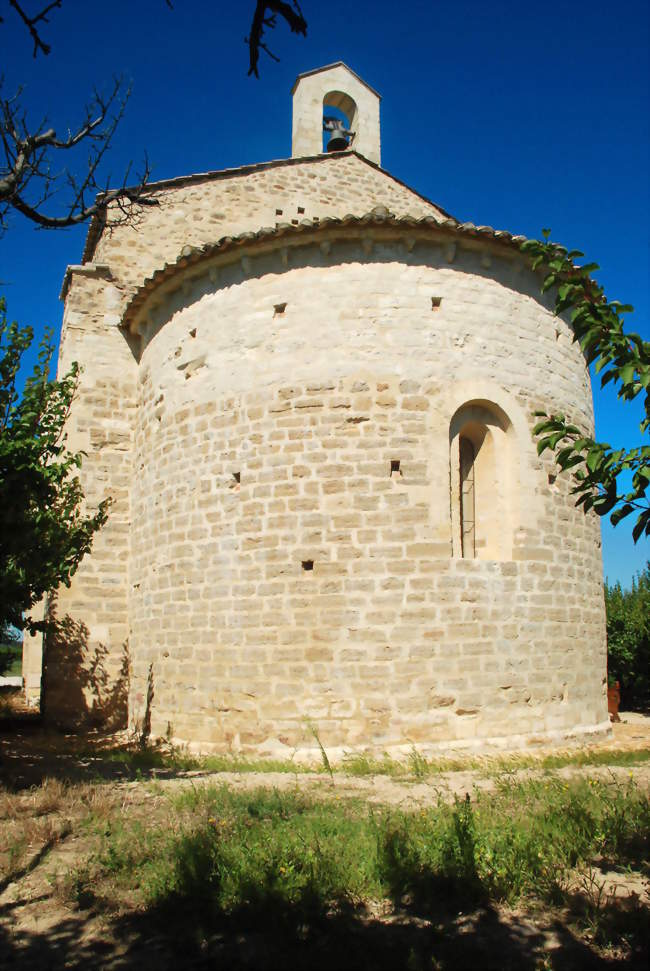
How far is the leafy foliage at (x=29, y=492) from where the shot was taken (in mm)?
6969

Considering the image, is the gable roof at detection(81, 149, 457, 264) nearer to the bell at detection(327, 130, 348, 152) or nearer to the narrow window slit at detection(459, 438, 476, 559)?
the bell at detection(327, 130, 348, 152)

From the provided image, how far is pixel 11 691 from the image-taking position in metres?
19.5

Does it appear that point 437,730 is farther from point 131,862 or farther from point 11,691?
point 11,691

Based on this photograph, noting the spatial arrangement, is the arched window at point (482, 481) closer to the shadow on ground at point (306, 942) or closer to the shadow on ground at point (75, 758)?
the shadow on ground at point (75, 758)

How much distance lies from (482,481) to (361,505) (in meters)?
1.70

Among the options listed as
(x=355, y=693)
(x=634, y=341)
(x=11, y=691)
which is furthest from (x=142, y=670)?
(x=11, y=691)

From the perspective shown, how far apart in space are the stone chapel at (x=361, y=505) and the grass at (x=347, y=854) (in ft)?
8.04

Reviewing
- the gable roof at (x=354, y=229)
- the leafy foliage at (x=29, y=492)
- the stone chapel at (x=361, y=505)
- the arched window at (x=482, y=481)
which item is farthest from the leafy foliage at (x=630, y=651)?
the leafy foliage at (x=29, y=492)

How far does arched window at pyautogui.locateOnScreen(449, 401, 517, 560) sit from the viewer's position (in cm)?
860

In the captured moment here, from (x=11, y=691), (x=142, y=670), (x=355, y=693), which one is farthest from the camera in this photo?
(x=11, y=691)

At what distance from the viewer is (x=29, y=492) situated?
717 centimetres

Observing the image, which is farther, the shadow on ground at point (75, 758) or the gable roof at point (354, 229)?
the gable roof at point (354, 229)

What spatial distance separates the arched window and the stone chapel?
2cm

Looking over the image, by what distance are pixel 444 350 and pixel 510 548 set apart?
239cm
